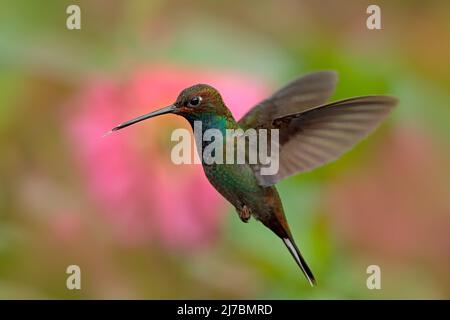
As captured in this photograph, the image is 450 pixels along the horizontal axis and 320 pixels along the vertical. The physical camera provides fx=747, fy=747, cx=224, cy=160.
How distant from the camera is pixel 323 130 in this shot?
33cm

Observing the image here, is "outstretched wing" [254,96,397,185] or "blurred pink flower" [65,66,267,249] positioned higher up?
"blurred pink flower" [65,66,267,249]

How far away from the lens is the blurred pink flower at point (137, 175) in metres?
0.59

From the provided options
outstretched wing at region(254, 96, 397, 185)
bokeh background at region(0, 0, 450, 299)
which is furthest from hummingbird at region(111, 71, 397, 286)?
bokeh background at region(0, 0, 450, 299)

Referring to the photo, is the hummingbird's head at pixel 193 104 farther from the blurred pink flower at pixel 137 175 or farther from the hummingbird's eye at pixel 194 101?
the blurred pink flower at pixel 137 175

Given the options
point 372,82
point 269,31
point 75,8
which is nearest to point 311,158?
point 75,8

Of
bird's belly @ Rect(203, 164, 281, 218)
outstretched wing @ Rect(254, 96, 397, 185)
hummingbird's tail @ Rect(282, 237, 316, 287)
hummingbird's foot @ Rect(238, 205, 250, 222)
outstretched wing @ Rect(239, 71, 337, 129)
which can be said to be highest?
outstretched wing @ Rect(239, 71, 337, 129)

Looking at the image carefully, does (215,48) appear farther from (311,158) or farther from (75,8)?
(311,158)

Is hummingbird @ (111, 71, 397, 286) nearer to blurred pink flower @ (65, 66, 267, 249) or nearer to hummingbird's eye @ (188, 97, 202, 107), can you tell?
hummingbird's eye @ (188, 97, 202, 107)

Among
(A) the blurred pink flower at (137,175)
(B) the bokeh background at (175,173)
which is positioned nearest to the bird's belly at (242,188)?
(B) the bokeh background at (175,173)

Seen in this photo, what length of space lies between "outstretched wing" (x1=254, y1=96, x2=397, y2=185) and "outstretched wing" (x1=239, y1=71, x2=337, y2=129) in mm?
13

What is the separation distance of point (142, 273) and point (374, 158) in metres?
0.27

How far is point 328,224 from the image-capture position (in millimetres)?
669

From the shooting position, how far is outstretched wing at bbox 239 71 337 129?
0.36 meters

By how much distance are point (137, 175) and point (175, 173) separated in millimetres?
32
